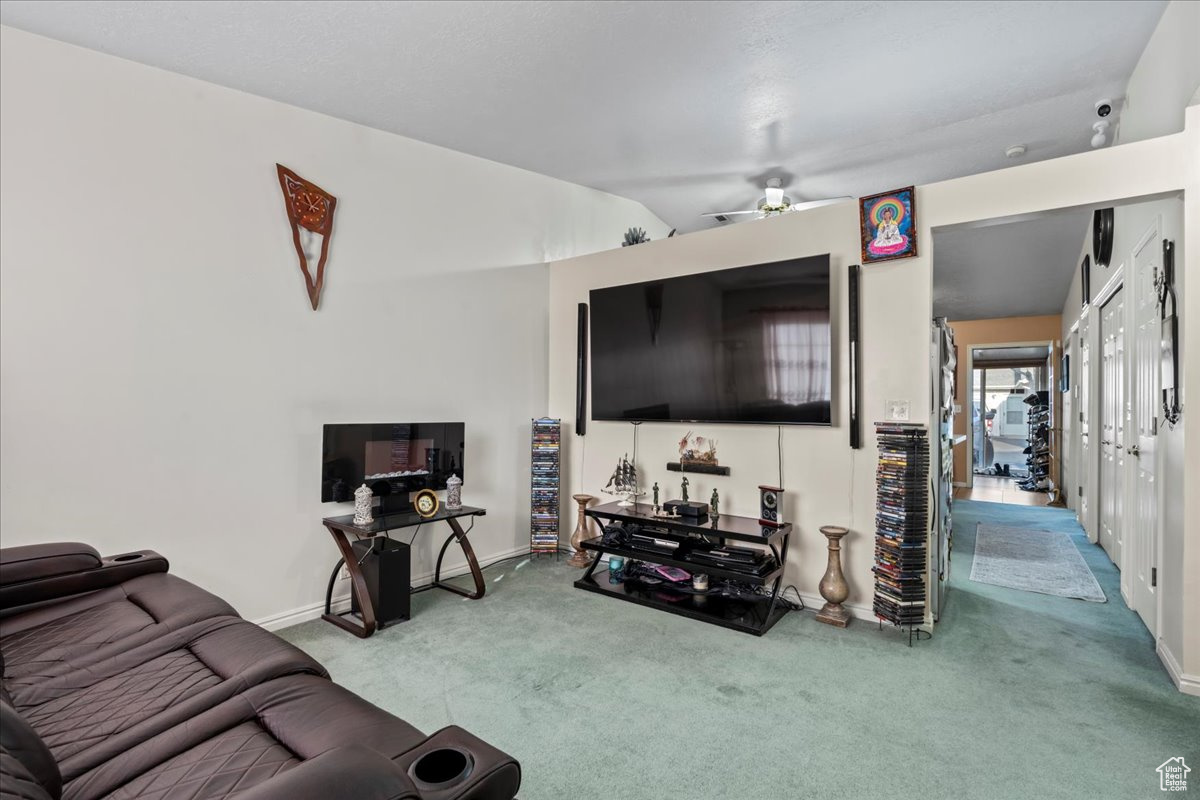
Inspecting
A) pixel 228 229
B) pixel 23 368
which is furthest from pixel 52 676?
pixel 228 229

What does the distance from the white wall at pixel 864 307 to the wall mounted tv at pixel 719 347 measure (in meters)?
0.16

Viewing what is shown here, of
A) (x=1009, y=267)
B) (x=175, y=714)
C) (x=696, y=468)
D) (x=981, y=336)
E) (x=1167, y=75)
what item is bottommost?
(x=175, y=714)

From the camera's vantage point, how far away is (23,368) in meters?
2.46

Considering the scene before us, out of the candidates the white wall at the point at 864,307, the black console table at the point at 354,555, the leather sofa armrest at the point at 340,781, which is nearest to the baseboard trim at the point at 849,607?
the white wall at the point at 864,307

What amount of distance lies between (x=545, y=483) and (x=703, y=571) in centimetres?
146

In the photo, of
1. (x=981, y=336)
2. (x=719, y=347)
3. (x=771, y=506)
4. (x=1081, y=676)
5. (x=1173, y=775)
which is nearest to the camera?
(x=1173, y=775)

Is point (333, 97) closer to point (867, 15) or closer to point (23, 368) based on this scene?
point (23, 368)

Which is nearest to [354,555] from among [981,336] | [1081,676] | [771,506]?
[771,506]

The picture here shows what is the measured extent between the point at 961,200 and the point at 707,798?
2.94m

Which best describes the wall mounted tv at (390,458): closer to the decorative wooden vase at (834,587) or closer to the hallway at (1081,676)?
the decorative wooden vase at (834,587)

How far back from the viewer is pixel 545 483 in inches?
170

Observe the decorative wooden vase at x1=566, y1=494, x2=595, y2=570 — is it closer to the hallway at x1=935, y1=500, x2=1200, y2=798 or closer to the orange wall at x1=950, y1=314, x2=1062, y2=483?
the hallway at x1=935, y1=500, x2=1200, y2=798

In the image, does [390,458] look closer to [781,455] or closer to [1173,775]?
[781,455]

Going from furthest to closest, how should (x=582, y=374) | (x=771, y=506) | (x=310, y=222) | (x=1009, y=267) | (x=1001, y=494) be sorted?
(x=1001, y=494), (x=1009, y=267), (x=582, y=374), (x=771, y=506), (x=310, y=222)
